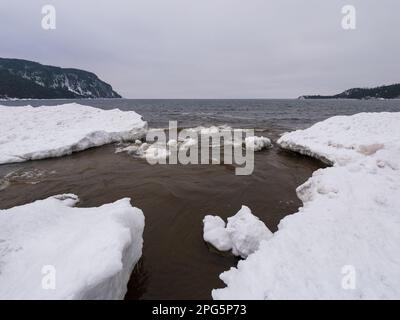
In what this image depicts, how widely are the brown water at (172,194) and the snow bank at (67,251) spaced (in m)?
0.88

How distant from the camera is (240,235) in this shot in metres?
5.71

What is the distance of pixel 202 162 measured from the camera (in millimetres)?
13812

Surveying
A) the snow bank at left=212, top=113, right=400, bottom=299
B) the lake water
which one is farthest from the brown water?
the snow bank at left=212, top=113, right=400, bottom=299

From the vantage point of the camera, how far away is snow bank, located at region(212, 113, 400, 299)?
12.7ft

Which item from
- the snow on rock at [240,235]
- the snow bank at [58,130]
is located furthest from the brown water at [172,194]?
the snow bank at [58,130]

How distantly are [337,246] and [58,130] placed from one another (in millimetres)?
18798

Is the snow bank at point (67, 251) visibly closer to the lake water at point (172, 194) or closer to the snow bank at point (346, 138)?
the lake water at point (172, 194)

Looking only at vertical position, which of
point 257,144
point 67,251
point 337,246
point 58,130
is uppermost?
point 58,130

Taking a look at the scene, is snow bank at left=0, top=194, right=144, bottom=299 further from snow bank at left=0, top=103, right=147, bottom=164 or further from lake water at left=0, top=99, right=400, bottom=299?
snow bank at left=0, top=103, right=147, bottom=164

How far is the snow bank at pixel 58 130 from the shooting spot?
45.2ft

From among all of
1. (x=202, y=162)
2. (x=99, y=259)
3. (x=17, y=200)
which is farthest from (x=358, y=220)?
(x=17, y=200)

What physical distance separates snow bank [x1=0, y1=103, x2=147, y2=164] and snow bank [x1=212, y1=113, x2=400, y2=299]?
13.8m

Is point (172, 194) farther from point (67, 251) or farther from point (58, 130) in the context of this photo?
point (58, 130)

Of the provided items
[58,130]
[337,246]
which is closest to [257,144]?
[337,246]
